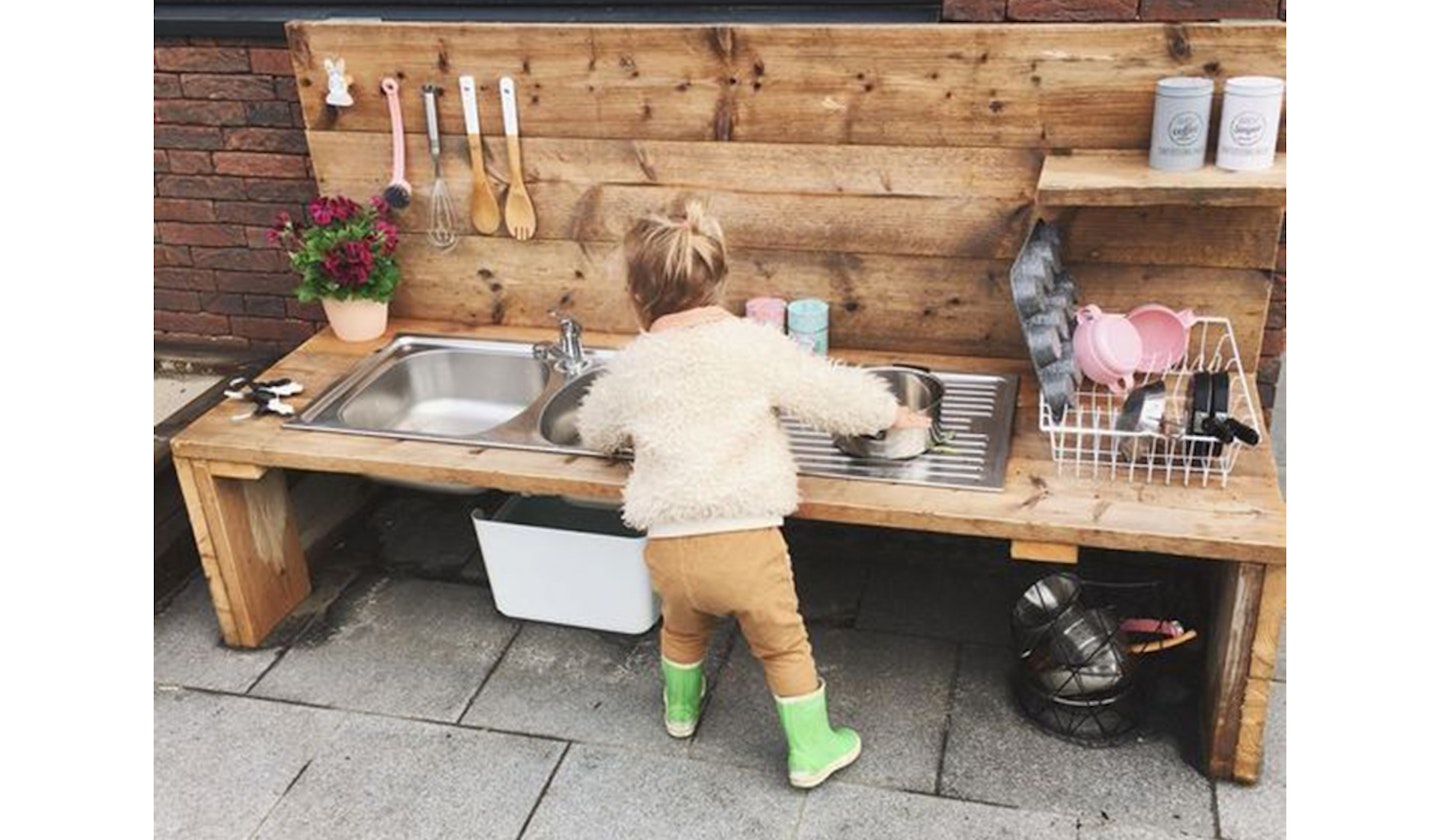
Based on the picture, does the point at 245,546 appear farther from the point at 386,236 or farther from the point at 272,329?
the point at 272,329

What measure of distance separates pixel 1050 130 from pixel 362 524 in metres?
2.44

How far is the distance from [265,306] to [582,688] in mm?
1917

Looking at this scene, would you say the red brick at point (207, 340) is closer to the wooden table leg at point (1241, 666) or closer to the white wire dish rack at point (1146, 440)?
the white wire dish rack at point (1146, 440)

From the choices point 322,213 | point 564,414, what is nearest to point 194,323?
point 322,213

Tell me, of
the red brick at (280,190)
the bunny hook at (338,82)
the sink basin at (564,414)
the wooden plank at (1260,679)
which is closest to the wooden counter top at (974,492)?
the wooden plank at (1260,679)

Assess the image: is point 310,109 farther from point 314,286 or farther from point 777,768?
point 777,768

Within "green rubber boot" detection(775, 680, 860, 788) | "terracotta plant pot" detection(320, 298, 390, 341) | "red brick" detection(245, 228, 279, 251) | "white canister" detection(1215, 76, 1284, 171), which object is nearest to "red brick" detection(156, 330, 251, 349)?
"red brick" detection(245, 228, 279, 251)

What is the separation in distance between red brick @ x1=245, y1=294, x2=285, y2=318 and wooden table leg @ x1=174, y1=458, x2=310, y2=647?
98 cm

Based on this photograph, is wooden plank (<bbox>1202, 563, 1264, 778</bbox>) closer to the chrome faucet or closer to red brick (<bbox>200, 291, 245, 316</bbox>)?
the chrome faucet

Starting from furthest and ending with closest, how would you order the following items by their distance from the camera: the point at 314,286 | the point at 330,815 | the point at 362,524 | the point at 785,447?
the point at 362,524 → the point at 314,286 → the point at 330,815 → the point at 785,447

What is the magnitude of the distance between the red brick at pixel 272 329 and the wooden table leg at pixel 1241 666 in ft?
9.85

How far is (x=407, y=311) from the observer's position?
12.1 feet

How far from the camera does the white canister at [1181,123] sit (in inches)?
104

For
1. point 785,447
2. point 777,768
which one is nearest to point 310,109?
point 785,447
